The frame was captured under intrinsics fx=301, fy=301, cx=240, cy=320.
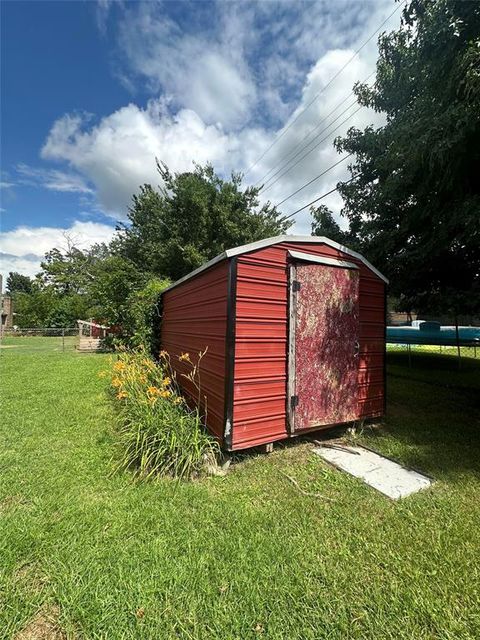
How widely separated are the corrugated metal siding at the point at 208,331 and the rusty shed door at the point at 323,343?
32.9 inches

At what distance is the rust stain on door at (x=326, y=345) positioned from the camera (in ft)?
12.1

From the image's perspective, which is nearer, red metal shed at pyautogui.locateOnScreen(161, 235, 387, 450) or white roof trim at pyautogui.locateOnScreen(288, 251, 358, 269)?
red metal shed at pyautogui.locateOnScreen(161, 235, 387, 450)

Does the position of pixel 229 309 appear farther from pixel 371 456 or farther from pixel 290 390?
pixel 371 456

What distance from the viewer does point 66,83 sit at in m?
6.73

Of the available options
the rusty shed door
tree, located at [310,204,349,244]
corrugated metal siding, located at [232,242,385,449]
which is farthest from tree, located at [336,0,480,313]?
corrugated metal siding, located at [232,242,385,449]

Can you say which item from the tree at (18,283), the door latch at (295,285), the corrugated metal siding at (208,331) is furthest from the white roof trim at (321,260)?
the tree at (18,283)

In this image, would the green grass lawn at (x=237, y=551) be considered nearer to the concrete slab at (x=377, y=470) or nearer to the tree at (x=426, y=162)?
the concrete slab at (x=377, y=470)

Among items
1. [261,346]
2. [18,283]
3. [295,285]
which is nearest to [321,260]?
[295,285]

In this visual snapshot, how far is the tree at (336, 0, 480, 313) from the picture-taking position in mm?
3516

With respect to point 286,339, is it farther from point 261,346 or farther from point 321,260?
point 321,260

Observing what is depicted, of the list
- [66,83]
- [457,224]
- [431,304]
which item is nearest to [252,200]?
[66,83]

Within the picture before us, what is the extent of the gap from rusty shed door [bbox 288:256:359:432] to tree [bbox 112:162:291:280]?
13452 mm

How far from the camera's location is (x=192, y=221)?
17750 millimetres

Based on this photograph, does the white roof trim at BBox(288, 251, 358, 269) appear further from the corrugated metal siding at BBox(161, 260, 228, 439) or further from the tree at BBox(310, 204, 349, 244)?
the tree at BBox(310, 204, 349, 244)
